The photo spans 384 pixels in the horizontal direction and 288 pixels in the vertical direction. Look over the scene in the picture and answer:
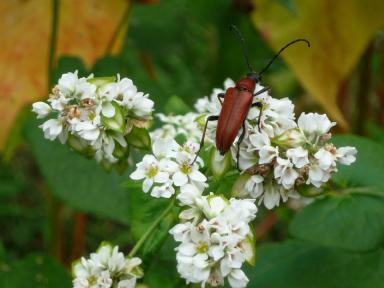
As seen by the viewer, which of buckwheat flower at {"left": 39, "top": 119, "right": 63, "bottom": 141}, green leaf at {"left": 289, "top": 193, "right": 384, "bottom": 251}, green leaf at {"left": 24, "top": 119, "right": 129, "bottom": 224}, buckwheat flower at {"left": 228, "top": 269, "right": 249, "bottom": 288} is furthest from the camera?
green leaf at {"left": 24, "top": 119, "right": 129, "bottom": 224}

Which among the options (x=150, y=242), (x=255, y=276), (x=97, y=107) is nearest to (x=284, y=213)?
(x=255, y=276)

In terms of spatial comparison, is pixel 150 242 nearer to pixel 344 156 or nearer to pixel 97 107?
pixel 97 107

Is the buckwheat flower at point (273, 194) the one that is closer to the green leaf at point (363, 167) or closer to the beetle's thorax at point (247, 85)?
the beetle's thorax at point (247, 85)

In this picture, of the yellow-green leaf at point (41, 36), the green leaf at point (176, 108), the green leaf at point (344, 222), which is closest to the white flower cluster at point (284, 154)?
the green leaf at point (344, 222)

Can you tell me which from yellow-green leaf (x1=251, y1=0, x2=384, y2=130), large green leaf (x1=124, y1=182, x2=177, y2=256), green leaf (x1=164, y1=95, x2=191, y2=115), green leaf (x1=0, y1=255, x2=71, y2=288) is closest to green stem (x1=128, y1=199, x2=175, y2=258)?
large green leaf (x1=124, y1=182, x2=177, y2=256)

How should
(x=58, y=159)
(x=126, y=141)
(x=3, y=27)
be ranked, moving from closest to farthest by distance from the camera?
(x=126, y=141)
(x=58, y=159)
(x=3, y=27)

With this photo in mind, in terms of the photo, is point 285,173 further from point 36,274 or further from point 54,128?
point 36,274

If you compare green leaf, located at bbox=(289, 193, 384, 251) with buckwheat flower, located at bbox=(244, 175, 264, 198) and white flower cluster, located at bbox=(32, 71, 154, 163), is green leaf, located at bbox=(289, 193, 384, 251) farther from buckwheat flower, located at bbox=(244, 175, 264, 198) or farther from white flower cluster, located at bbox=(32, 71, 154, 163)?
white flower cluster, located at bbox=(32, 71, 154, 163)

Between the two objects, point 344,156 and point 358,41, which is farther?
point 358,41
